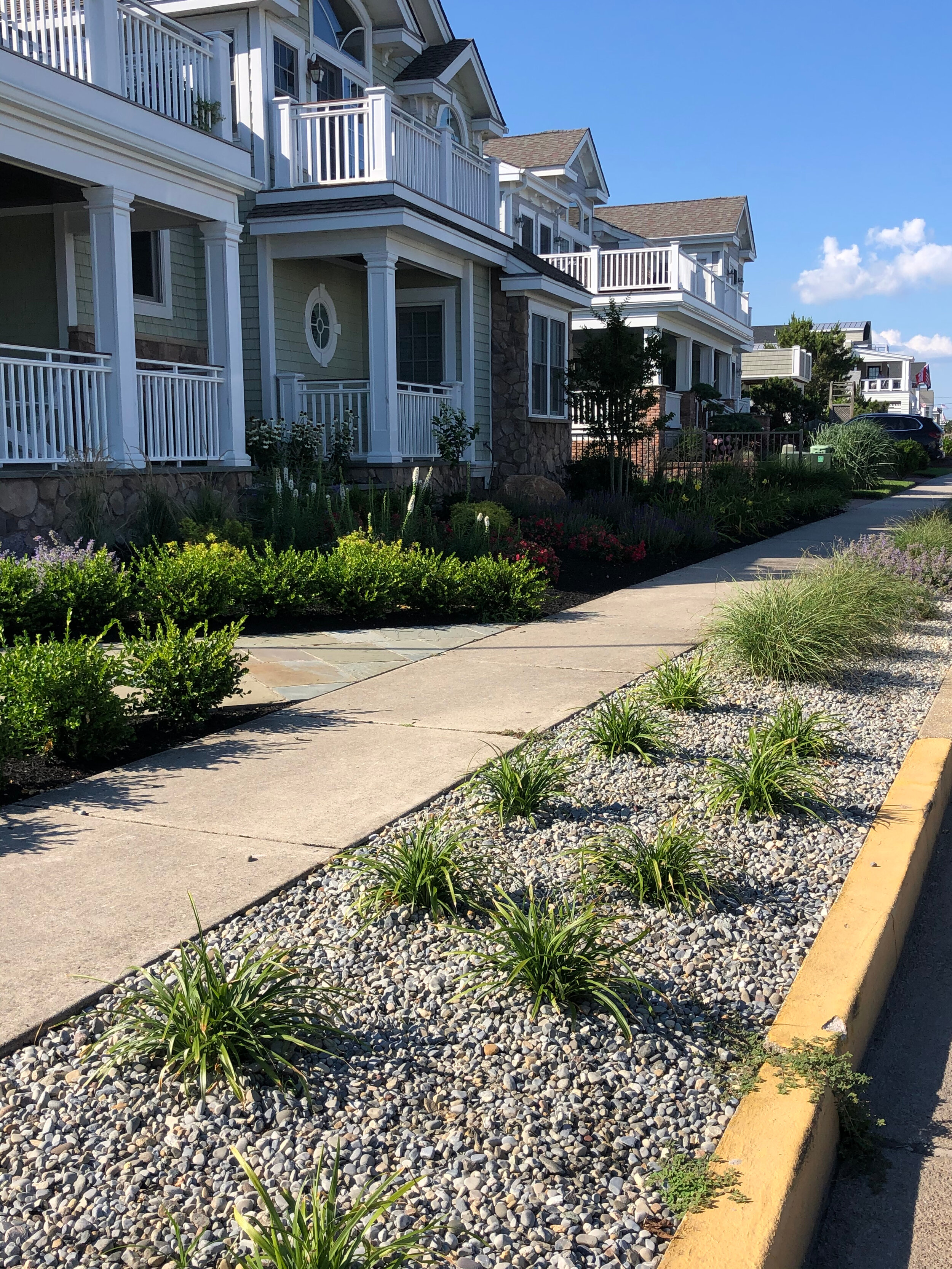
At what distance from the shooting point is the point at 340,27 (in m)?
18.0

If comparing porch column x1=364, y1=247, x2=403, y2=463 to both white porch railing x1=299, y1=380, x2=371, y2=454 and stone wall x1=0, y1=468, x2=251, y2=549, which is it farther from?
stone wall x1=0, y1=468, x2=251, y2=549

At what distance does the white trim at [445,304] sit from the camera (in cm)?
1906

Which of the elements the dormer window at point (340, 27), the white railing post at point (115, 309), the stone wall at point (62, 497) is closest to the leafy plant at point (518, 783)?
the stone wall at point (62, 497)

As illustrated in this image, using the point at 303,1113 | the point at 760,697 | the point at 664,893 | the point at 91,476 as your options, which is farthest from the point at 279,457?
the point at 303,1113

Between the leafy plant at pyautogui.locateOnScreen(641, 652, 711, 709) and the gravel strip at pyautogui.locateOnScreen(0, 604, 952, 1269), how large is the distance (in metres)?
2.13

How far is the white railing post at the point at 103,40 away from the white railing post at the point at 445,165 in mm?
6563

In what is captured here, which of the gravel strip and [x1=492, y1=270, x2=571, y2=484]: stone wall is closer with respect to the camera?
the gravel strip

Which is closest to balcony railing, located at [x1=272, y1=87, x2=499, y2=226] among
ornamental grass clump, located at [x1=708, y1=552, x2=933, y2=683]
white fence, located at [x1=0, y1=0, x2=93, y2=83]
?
white fence, located at [x1=0, y1=0, x2=93, y2=83]

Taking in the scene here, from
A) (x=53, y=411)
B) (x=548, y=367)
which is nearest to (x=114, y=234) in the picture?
(x=53, y=411)

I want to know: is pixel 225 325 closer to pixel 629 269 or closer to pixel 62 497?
pixel 62 497

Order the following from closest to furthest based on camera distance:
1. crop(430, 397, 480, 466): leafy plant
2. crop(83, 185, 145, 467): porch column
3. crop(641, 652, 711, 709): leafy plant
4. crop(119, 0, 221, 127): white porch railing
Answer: crop(641, 652, 711, 709): leafy plant, crop(83, 185, 145, 467): porch column, crop(119, 0, 221, 127): white porch railing, crop(430, 397, 480, 466): leafy plant

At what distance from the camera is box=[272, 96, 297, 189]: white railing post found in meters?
15.6

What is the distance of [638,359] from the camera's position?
18.6 m

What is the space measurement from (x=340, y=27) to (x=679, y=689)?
50.8ft
